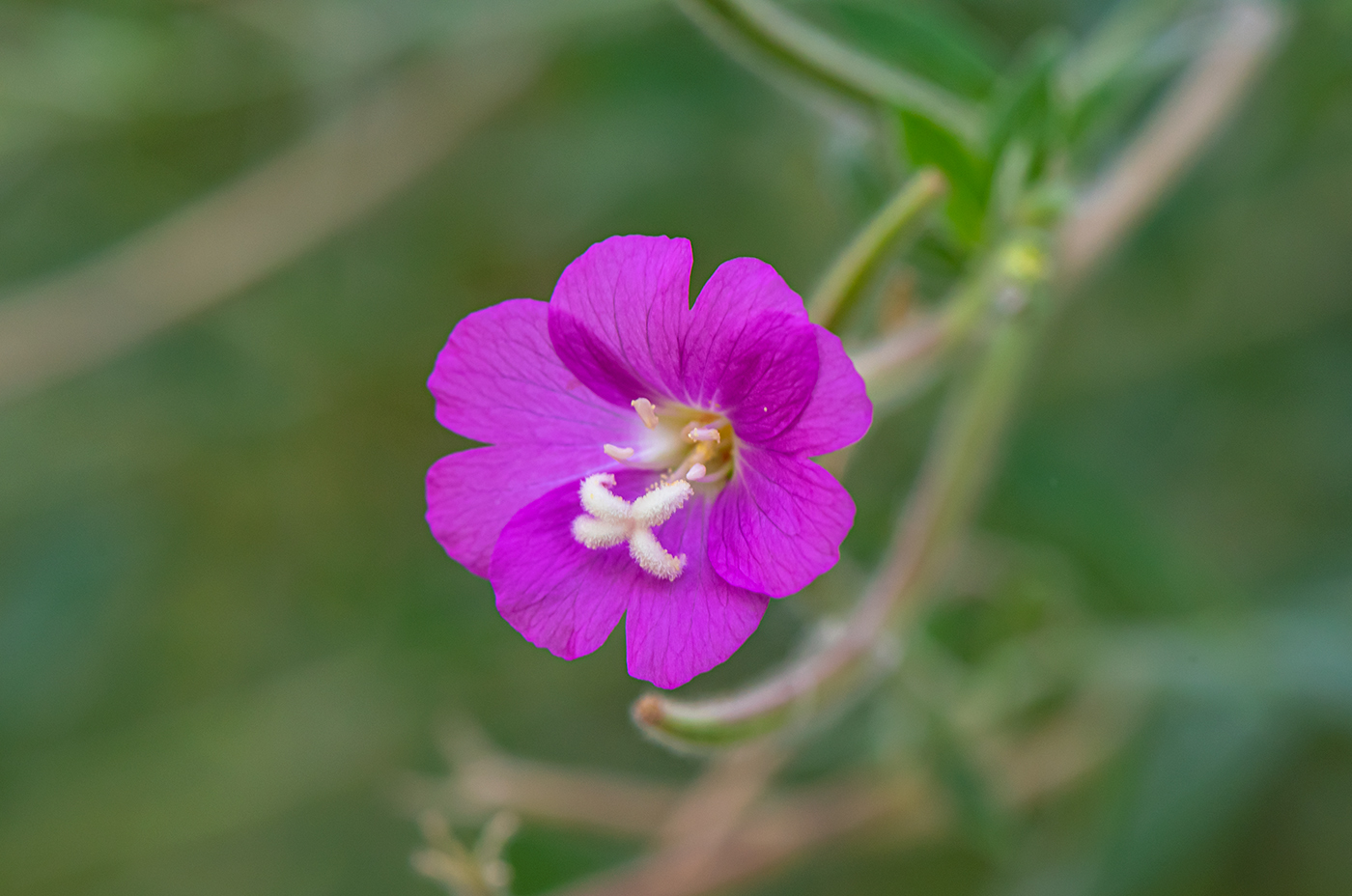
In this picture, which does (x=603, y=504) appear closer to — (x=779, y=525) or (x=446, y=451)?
(x=779, y=525)

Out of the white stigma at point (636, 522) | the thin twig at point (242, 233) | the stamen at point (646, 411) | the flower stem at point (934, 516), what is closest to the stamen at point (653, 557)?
the white stigma at point (636, 522)

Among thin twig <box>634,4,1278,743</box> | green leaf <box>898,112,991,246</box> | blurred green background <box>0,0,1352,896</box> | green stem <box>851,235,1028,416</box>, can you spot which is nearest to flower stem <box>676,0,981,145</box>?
green leaf <box>898,112,991,246</box>

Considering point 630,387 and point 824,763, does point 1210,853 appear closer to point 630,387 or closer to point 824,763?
point 824,763

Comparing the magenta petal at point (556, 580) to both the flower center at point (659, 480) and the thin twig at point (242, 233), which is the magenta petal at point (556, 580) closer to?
the flower center at point (659, 480)

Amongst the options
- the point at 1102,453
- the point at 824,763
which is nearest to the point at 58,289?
the point at 824,763

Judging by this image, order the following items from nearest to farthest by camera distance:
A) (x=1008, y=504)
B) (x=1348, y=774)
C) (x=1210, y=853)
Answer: (x=1008, y=504) → (x=1210, y=853) → (x=1348, y=774)

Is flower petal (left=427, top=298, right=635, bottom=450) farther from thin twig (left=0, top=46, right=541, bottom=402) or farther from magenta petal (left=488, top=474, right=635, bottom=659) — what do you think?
thin twig (left=0, top=46, right=541, bottom=402)

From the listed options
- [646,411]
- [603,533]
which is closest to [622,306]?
[646,411]
